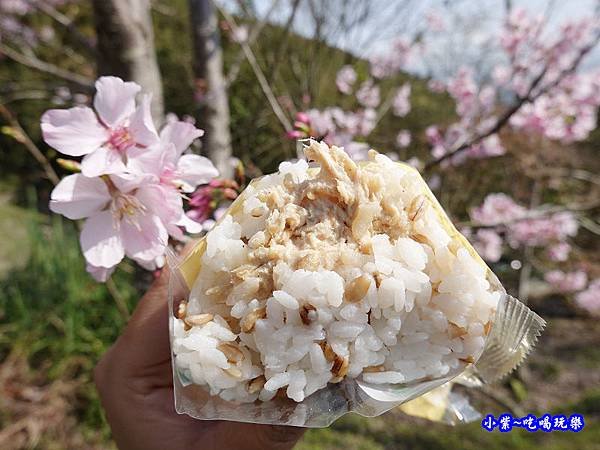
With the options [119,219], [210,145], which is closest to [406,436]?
[210,145]

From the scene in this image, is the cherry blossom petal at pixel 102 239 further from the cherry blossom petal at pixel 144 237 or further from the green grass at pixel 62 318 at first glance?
the green grass at pixel 62 318

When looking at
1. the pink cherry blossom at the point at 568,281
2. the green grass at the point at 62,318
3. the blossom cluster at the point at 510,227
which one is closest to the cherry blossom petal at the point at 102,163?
the green grass at the point at 62,318

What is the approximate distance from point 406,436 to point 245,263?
9.69 feet

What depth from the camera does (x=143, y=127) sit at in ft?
3.04

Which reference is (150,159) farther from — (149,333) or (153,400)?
(153,400)

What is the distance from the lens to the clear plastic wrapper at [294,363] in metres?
0.70

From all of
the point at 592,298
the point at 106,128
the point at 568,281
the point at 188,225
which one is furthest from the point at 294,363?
the point at 568,281

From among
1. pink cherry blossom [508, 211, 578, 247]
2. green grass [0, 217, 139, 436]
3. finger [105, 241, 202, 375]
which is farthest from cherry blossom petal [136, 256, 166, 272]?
pink cherry blossom [508, 211, 578, 247]

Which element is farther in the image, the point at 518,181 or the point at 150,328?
the point at 518,181

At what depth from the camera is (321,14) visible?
2613 mm

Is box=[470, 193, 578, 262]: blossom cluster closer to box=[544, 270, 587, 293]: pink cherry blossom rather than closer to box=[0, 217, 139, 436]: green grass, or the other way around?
box=[544, 270, 587, 293]: pink cherry blossom

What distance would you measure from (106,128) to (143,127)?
0.26ft

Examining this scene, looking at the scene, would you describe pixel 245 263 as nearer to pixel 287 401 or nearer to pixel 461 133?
pixel 287 401

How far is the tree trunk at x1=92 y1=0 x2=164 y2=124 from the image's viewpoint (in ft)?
4.78
